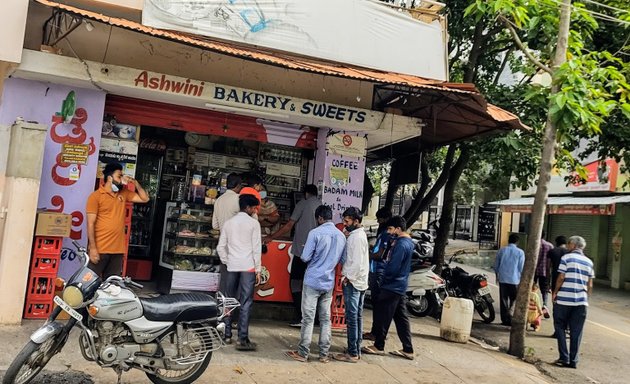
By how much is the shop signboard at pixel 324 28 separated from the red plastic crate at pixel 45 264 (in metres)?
2.94

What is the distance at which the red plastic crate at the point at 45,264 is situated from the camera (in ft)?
20.0

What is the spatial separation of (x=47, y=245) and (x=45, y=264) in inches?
8.6

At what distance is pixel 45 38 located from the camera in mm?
6793

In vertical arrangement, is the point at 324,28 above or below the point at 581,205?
above

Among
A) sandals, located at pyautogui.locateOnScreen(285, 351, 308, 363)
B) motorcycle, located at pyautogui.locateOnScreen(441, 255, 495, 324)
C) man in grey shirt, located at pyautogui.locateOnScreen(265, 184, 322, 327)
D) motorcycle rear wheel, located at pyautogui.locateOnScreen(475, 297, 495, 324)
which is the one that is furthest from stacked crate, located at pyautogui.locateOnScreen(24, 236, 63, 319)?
motorcycle rear wheel, located at pyautogui.locateOnScreen(475, 297, 495, 324)

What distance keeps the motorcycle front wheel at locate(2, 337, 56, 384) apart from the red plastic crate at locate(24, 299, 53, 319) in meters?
2.27

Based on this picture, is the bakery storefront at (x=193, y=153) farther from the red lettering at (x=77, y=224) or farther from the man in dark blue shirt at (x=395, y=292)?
the man in dark blue shirt at (x=395, y=292)

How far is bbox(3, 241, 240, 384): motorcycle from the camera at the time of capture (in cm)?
410

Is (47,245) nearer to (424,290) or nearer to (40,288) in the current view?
(40,288)

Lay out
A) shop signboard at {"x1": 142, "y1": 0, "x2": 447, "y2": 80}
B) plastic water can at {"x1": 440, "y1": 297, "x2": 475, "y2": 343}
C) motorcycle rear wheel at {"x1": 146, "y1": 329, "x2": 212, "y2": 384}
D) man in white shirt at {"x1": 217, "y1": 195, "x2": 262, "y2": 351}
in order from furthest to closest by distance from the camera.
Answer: plastic water can at {"x1": 440, "y1": 297, "x2": 475, "y2": 343}
shop signboard at {"x1": 142, "y1": 0, "x2": 447, "y2": 80}
man in white shirt at {"x1": 217, "y1": 195, "x2": 262, "y2": 351}
motorcycle rear wheel at {"x1": 146, "y1": 329, "x2": 212, "y2": 384}

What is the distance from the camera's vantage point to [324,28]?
7223mm

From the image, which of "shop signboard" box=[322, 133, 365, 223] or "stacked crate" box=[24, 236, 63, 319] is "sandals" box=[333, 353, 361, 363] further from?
"stacked crate" box=[24, 236, 63, 319]

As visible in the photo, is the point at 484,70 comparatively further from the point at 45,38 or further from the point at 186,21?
the point at 45,38

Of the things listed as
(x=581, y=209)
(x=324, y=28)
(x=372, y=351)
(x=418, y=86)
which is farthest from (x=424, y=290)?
(x=581, y=209)
